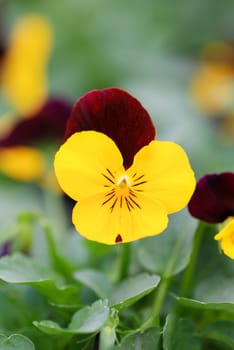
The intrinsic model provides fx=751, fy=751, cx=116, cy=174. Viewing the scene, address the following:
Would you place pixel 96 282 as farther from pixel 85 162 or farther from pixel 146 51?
pixel 146 51

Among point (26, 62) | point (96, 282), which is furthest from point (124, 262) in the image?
point (26, 62)

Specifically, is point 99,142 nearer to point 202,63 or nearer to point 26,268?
point 26,268

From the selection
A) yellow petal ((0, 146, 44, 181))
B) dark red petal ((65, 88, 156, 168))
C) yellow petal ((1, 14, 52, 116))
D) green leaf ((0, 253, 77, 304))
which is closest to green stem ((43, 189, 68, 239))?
yellow petal ((0, 146, 44, 181))

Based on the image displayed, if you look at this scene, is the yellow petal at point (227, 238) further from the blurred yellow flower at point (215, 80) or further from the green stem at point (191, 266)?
the blurred yellow flower at point (215, 80)

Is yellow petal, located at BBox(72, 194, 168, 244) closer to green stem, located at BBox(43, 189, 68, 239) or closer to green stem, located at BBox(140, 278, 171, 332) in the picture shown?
green stem, located at BBox(140, 278, 171, 332)

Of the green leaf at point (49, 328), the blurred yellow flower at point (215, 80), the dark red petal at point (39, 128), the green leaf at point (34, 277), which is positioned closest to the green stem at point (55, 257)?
the green leaf at point (34, 277)

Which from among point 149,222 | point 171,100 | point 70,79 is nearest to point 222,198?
point 149,222

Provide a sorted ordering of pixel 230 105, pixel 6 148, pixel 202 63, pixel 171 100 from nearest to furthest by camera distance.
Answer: pixel 6 148 → pixel 230 105 → pixel 171 100 → pixel 202 63

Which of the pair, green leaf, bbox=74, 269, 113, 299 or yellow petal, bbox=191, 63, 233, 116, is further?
yellow petal, bbox=191, 63, 233, 116
